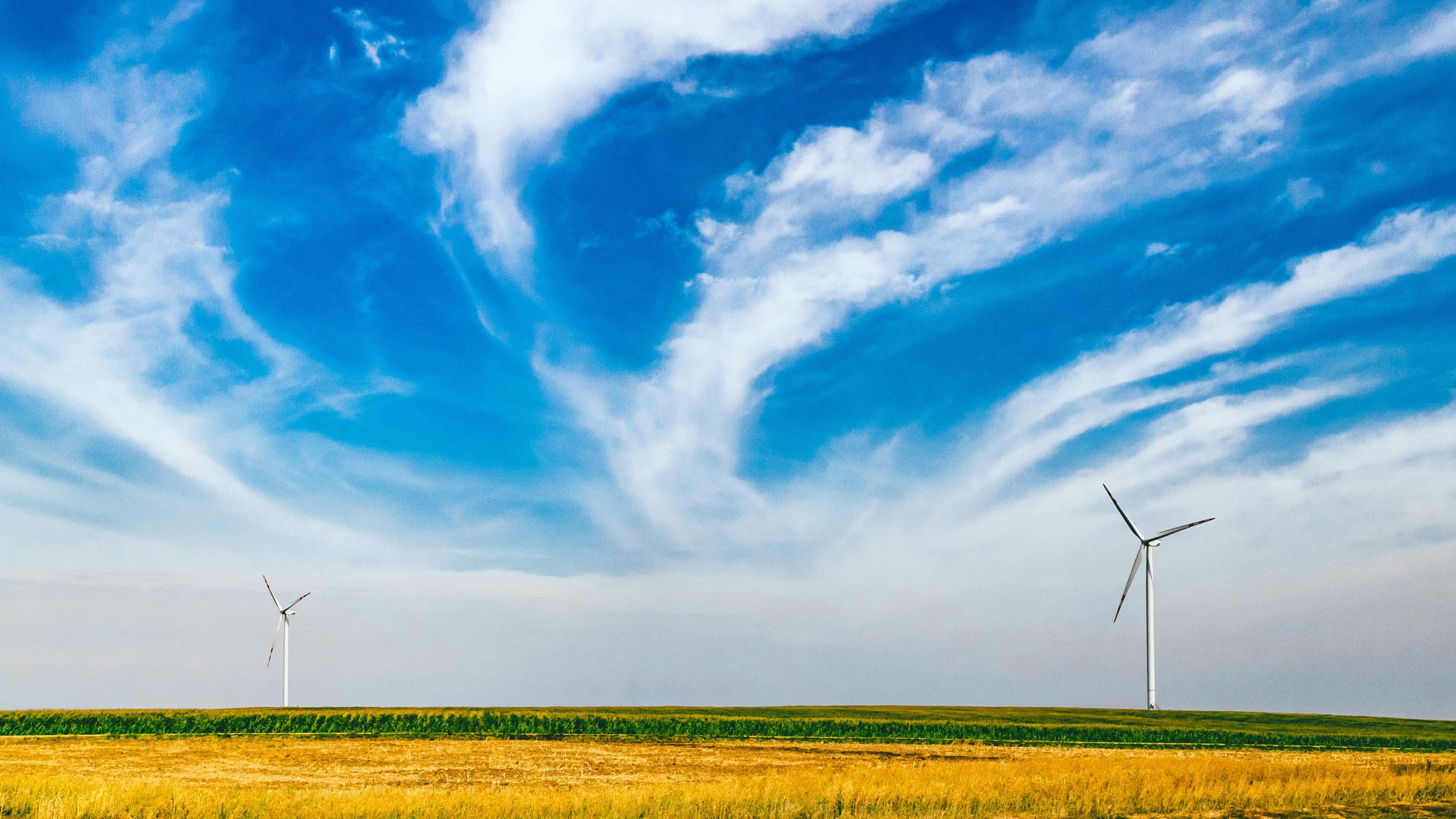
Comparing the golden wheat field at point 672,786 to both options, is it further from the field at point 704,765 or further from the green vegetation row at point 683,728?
the green vegetation row at point 683,728

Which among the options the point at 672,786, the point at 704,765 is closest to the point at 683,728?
the point at 704,765

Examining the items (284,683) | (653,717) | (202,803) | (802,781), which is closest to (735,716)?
(653,717)

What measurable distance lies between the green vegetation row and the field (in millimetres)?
257

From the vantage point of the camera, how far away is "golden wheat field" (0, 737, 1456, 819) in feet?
80.7

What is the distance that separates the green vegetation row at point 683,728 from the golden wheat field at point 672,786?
1629cm

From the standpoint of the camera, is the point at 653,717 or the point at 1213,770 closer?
the point at 1213,770

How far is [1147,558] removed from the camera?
286ft

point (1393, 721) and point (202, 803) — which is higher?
point (202, 803)

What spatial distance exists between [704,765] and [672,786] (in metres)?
13.6

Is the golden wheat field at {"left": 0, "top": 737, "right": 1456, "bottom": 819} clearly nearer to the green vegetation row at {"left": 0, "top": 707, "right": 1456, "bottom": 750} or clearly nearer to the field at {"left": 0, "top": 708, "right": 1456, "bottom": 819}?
the field at {"left": 0, "top": 708, "right": 1456, "bottom": 819}

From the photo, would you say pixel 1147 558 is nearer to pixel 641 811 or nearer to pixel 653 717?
pixel 653 717

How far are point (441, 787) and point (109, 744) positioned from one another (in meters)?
32.8

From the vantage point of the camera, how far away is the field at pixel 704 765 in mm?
25406

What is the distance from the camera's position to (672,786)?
3139 cm
